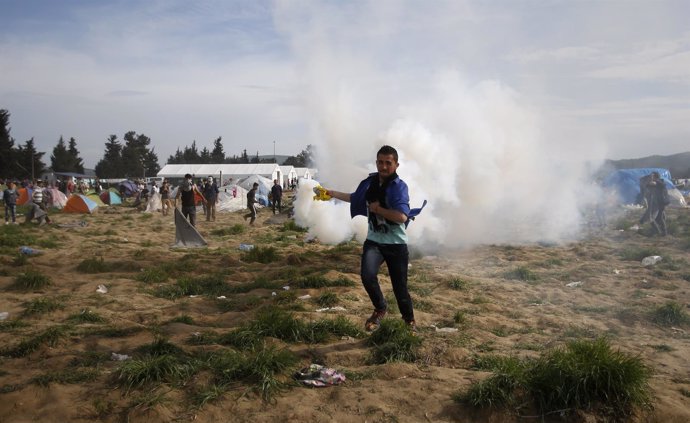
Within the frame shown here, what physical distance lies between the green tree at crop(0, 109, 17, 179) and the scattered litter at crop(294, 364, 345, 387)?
58544 millimetres

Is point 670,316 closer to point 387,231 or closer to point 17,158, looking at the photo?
point 387,231

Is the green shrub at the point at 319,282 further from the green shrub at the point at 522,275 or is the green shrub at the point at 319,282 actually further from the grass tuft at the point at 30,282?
the grass tuft at the point at 30,282

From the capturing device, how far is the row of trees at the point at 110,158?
Answer: 53.5m

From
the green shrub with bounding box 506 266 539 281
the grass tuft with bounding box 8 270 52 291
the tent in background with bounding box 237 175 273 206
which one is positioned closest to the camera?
the grass tuft with bounding box 8 270 52 291

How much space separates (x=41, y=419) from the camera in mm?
3580

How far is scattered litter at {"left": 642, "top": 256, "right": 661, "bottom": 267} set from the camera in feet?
35.1

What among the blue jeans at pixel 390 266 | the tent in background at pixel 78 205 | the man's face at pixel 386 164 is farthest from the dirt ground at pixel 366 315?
the tent in background at pixel 78 205

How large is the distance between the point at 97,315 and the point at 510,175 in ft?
46.8

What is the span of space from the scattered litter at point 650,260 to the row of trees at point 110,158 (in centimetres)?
4596

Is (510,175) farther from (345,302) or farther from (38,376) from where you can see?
(38,376)

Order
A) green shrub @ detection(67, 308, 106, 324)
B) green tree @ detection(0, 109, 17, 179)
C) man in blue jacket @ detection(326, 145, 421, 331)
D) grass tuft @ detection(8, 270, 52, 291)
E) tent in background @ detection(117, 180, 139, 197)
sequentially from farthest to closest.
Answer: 1. green tree @ detection(0, 109, 17, 179)
2. tent in background @ detection(117, 180, 139, 197)
3. grass tuft @ detection(8, 270, 52, 291)
4. green shrub @ detection(67, 308, 106, 324)
5. man in blue jacket @ detection(326, 145, 421, 331)

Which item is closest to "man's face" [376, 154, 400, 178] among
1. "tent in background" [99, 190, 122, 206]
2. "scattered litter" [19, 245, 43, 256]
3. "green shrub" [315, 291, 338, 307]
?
"green shrub" [315, 291, 338, 307]

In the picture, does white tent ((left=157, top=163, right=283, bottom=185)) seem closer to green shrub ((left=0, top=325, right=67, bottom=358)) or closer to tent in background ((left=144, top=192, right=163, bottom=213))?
tent in background ((left=144, top=192, right=163, bottom=213))

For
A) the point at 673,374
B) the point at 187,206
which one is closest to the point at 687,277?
the point at 673,374
